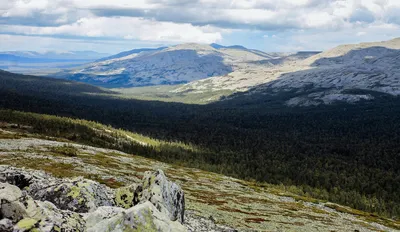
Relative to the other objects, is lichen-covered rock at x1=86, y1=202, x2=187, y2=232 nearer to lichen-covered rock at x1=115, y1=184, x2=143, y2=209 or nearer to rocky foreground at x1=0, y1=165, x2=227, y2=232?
rocky foreground at x1=0, y1=165, x2=227, y2=232

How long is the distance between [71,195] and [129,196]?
7521mm

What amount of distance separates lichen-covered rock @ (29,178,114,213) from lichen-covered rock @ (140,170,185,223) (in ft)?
14.5

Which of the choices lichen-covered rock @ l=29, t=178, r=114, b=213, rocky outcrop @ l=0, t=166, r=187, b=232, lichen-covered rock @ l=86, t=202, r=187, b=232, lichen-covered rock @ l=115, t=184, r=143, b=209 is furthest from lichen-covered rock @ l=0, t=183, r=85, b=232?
lichen-covered rock @ l=115, t=184, r=143, b=209

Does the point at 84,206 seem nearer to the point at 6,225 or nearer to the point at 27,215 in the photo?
the point at 27,215

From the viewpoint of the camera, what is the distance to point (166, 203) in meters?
33.7

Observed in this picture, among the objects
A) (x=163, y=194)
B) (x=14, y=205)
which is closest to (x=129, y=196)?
(x=163, y=194)

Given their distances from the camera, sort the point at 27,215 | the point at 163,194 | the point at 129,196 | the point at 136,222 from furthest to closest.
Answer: the point at 129,196 < the point at 163,194 < the point at 136,222 < the point at 27,215

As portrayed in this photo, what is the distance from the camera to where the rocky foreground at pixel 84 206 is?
699 inches

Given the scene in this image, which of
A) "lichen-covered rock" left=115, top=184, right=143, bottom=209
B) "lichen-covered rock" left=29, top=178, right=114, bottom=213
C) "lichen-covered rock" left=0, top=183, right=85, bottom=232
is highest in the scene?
"lichen-covered rock" left=0, top=183, right=85, bottom=232

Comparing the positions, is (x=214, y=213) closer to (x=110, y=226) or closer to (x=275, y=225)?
(x=275, y=225)

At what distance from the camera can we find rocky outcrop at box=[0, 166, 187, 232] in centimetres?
1777

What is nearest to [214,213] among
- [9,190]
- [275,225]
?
[275,225]

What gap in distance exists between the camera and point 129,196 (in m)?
35.0

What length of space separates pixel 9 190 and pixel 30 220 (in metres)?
2.51
